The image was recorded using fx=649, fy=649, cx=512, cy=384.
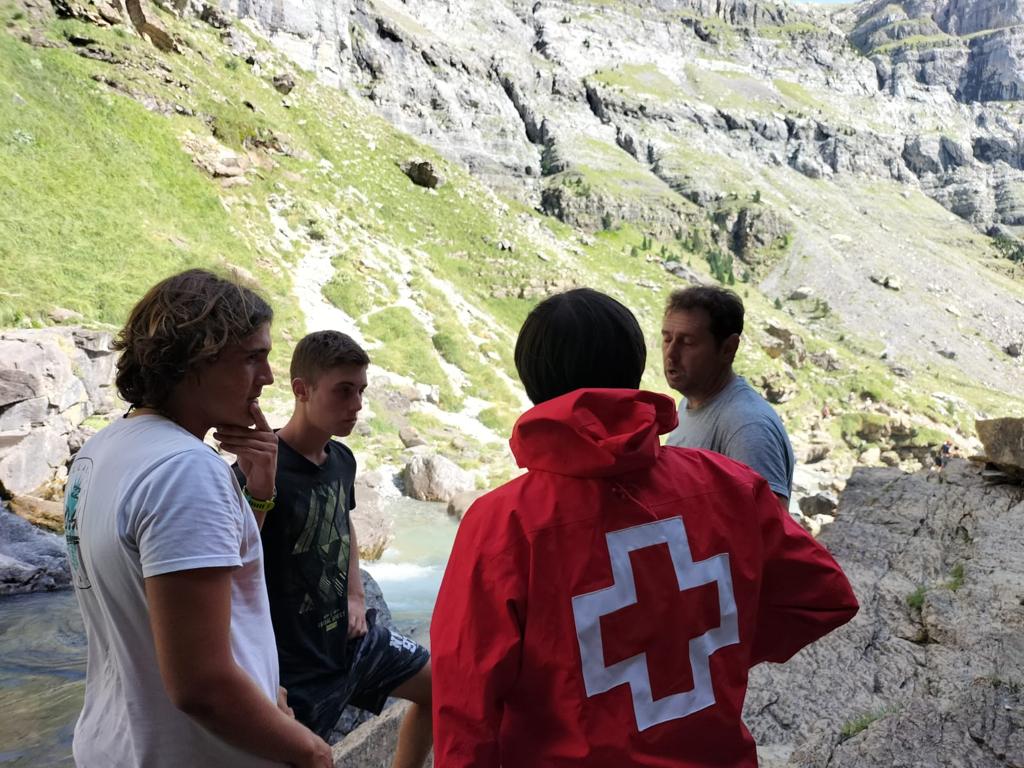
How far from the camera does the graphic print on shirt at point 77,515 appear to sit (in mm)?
1579

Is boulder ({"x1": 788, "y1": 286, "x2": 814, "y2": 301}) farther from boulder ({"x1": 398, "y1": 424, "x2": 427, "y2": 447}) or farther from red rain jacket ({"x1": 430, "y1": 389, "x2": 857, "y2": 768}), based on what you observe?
red rain jacket ({"x1": 430, "y1": 389, "x2": 857, "y2": 768})

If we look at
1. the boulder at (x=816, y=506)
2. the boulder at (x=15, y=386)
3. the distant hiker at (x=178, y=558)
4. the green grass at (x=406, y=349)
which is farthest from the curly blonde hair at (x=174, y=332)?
the green grass at (x=406, y=349)

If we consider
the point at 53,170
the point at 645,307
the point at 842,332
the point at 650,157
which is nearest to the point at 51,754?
the point at 53,170

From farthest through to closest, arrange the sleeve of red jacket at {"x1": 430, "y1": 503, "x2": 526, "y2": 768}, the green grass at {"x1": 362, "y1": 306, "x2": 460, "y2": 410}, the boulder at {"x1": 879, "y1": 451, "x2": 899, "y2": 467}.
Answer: the boulder at {"x1": 879, "y1": 451, "x2": 899, "y2": 467}, the green grass at {"x1": 362, "y1": 306, "x2": 460, "y2": 410}, the sleeve of red jacket at {"x1": 430, "y1": 503, "x2": 526, "y2": 768}

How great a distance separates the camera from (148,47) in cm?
3203

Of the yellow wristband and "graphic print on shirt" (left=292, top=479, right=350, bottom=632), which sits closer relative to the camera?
the yellow wristband

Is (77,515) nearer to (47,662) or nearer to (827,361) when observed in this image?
(47,662)

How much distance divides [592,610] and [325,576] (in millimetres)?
1678

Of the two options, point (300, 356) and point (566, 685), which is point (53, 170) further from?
point (566, 685)

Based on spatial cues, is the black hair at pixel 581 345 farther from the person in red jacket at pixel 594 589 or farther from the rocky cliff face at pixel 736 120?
the rocky cliff face at pixel 736 120

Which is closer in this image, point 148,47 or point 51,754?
point 51,754

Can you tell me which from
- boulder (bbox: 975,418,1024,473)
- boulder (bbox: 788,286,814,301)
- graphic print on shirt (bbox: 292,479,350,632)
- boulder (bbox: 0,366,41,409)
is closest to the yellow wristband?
graphic print on shirt (bbox: 292,479,350,632)

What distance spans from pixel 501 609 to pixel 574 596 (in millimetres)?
161

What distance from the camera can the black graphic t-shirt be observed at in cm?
261
